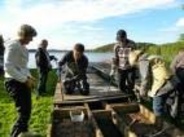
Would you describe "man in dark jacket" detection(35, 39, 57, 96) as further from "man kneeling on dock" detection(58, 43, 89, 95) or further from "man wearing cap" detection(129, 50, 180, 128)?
"man wearing cap" detection(129, 50, 180, 128)

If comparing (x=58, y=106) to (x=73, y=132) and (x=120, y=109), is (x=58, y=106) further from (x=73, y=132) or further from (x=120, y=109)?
(x=73, y=132)

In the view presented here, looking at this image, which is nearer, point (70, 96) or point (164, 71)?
point (164, 71)

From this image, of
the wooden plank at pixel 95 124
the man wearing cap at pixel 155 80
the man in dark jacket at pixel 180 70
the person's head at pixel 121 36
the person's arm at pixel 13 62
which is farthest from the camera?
the person's head at pixel 121 36

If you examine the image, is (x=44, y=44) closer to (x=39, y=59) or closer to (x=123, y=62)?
(x=39, y=59)

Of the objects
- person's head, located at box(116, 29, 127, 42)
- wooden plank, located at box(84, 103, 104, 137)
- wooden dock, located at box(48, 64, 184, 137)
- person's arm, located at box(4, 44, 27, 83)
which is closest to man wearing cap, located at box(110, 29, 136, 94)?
person's head, located at box(116, 29, 127, 42)

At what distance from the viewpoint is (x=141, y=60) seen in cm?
980

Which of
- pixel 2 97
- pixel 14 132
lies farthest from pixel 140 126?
pixel 2 97

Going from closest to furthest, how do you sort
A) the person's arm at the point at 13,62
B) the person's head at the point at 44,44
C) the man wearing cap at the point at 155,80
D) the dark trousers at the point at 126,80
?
the person's arm at the point at 13,62
the man wearing cap at the point at 155,80
the dark trousers at the point at 126,80
the person's head at the point at 44,44

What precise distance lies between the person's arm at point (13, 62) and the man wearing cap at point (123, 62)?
17.7ft

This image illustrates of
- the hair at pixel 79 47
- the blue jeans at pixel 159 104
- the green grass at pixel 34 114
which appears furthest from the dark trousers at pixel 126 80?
the blue jeans at pixel 159 104


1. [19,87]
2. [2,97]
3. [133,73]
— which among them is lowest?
[2,97]

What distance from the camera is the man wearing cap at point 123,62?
13.7 metres

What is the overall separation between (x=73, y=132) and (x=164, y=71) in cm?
225

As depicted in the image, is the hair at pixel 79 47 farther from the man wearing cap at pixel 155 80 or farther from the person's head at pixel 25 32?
the person's head at pixel 25 32
